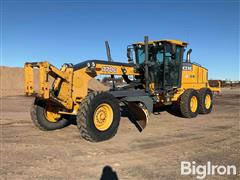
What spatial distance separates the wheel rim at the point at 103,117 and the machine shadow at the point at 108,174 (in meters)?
2.23

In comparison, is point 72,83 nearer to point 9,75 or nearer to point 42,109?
point 42,109

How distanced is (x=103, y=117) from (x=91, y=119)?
1.83 ft

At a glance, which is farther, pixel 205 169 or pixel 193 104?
pixel 193 104

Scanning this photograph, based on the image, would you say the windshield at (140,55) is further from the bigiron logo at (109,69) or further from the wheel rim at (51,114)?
the wheel rim at (51,114)

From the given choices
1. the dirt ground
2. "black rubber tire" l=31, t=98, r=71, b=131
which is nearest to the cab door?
the dirt ground

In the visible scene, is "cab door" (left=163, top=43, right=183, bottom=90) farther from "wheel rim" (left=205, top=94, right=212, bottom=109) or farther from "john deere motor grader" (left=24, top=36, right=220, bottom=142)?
"wheel rim" (left=205, top=94, right=212, bottom=109)

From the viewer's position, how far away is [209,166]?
548 centimetres

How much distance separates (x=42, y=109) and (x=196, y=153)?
14.5ft

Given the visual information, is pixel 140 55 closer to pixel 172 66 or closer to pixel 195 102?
pixel 172 66

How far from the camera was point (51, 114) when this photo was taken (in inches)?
351

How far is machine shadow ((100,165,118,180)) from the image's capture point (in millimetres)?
4895

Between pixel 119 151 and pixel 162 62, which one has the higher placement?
pixel 162 62

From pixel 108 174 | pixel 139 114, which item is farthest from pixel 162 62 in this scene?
pixel 108 174

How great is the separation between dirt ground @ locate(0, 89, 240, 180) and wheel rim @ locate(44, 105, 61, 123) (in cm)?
42
